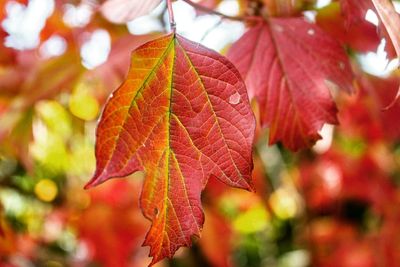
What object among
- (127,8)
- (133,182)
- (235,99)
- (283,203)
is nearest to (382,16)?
(235,99)

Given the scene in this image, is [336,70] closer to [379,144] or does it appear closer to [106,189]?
[106,189]

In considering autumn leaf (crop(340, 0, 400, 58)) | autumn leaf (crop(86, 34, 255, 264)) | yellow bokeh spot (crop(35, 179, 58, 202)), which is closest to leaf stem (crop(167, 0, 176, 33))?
autumn leaf (crop(86, 34, 255, 264))

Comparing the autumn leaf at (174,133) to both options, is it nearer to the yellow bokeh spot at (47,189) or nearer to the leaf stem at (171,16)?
the leaf stem at (171,16)

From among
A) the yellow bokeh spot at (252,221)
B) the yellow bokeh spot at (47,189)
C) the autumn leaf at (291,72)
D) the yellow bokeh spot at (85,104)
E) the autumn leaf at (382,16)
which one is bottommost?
the yellow bokeh spot at (252,221)

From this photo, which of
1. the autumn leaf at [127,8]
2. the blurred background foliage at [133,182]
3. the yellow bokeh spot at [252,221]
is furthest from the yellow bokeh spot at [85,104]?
the autumn leaf at [127,8]

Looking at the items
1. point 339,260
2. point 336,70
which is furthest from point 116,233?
point 336,70

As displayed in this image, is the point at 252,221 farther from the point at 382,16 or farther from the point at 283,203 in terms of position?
the point at 382,16
